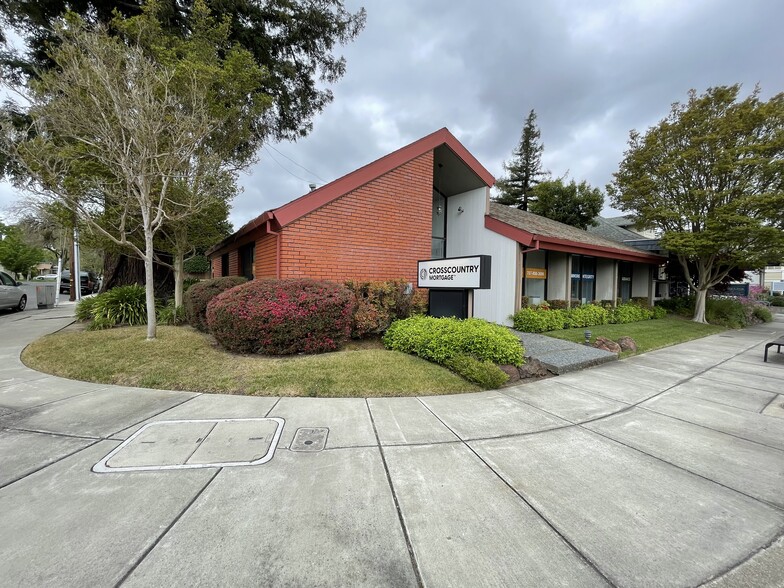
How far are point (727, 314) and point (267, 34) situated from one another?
23.1 meters

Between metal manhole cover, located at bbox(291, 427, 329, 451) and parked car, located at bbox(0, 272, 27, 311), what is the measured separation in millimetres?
18162

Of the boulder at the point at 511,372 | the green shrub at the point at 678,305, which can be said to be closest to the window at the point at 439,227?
the boulder at the point at 511,372

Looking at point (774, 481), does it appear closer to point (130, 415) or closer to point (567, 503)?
point (567, 503)

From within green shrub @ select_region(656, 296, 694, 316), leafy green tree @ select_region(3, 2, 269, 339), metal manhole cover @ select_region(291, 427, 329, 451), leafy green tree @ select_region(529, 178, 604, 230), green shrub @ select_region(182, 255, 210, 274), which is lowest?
metal manhole cover @ select_region(291, 427, 329, 451)

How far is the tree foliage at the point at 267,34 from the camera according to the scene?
10320 millimetres

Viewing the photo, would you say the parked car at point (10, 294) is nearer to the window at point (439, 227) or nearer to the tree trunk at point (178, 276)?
the tree trunk at point (178, 276)

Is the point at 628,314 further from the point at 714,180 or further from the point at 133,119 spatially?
the point at 133,119

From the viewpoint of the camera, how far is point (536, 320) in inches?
383

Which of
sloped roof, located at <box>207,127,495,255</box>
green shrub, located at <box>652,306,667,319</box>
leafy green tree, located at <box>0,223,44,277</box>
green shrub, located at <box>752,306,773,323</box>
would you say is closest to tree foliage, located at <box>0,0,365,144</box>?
sloped roof, located at <box>207,127,495,255</box>

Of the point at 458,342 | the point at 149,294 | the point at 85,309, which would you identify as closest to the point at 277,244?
the point at 149,294

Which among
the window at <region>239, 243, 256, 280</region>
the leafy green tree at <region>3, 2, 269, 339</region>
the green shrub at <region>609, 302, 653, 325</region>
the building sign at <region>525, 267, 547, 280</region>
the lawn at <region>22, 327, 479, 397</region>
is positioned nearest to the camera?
the lawn at <region>22, 327, 479, 397</region>

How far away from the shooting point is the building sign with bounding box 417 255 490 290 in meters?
6.86

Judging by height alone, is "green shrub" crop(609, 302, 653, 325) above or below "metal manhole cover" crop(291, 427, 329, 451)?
above

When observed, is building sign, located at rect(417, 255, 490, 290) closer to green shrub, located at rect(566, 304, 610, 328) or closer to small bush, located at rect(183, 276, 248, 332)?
small bush, located at rect(183, 276, 248, 332)
